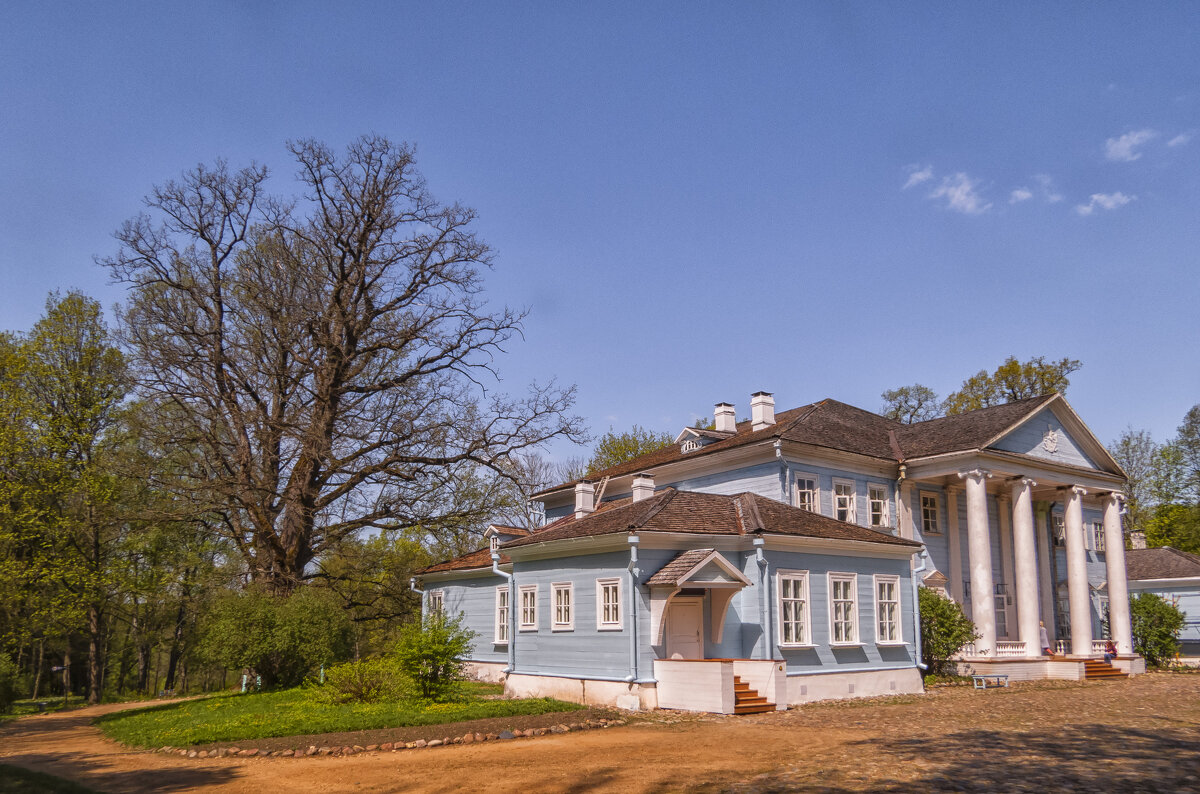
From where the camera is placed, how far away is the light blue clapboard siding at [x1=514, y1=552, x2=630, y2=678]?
18859 mm

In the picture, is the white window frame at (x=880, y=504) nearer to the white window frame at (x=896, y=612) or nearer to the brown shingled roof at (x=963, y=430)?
the brown shingled roof at (x=963, y=430)

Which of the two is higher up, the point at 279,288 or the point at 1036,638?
the point at 279,288

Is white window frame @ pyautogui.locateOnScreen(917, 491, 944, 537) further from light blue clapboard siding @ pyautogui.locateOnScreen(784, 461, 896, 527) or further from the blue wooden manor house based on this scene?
light blue clapboard siding @ pyautogui.locateOnScreen(784, 461, 896, 527)

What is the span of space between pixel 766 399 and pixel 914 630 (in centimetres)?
899

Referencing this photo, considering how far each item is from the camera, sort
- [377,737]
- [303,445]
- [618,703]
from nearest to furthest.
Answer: [377,737], [618,703], [303,445]

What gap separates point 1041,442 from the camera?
29656 millimetres

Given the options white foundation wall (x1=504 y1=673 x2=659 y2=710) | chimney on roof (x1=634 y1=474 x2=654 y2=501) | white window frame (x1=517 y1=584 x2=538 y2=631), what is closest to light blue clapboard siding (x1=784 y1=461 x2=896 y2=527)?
chimney on roof (x1=634 y1=474 x2=654 y2=501)

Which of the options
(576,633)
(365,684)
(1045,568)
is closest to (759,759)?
(576,633)

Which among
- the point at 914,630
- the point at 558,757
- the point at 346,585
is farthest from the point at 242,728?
the point at 346,585

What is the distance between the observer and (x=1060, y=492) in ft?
102

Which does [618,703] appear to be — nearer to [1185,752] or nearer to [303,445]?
[1185,752]

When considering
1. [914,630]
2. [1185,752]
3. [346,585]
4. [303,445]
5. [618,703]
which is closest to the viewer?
[1185,752]

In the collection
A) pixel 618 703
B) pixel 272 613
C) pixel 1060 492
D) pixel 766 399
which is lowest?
pixel 618 703

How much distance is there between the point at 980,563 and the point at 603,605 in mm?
13546
